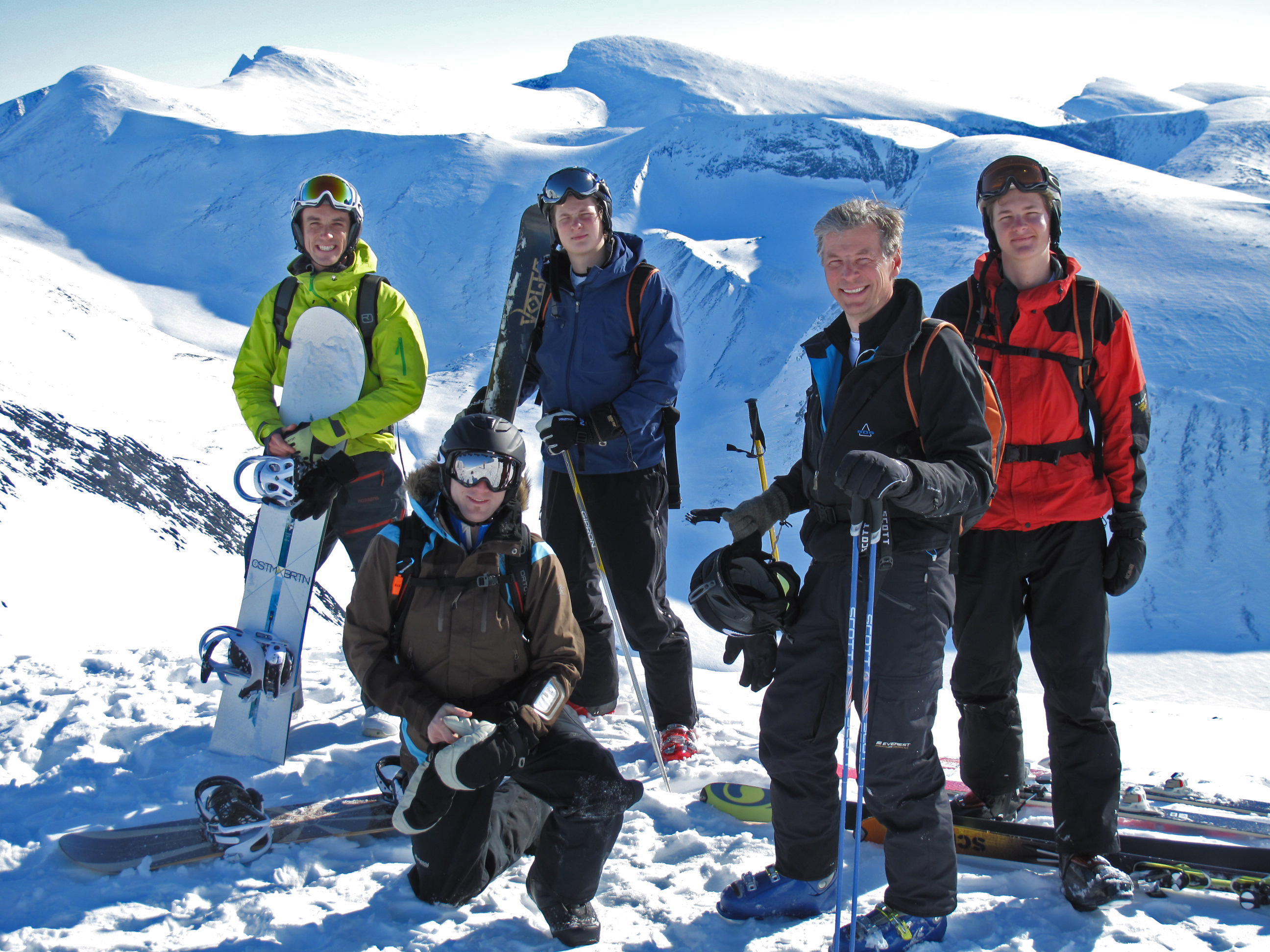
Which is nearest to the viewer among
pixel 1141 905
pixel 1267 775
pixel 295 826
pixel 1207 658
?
pixel 1141 905

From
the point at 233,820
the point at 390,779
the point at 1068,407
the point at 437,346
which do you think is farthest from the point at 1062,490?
the point at 437,346

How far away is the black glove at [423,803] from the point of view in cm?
267

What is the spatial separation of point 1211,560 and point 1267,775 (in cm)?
955

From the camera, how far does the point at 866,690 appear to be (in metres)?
2.47

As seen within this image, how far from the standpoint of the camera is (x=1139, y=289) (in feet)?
55.1

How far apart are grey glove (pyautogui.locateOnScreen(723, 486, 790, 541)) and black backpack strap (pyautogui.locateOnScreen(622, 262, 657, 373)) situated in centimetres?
122

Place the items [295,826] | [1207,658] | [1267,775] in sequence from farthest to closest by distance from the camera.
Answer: [1207,658]
[1267,775]
[295,826]

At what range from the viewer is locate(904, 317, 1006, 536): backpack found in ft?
8.27

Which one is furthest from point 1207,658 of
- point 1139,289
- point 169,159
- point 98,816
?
point 169,159

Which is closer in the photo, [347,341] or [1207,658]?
[347,341]

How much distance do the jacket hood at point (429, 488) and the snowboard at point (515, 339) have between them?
1.20 metres

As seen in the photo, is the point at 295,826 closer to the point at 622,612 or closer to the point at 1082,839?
the point at 622,612

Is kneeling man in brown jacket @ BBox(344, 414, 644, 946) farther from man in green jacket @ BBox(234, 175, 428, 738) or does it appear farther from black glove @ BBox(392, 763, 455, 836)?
man in green jacket @ BBox(234, 175, 428, 738)

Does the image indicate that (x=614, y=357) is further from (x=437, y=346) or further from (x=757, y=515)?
(x=437, y=346)
